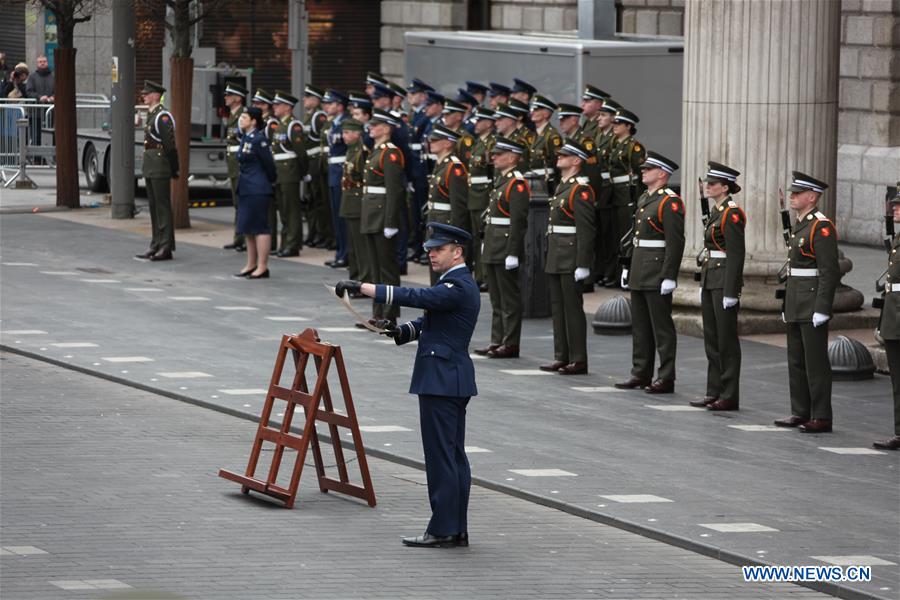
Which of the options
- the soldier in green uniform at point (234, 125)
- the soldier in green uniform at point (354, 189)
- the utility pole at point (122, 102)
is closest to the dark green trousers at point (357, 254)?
the soldier in green uniform at point (354, 189)

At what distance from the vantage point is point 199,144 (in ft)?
90.5

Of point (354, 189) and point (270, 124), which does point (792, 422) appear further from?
point (270, 124)

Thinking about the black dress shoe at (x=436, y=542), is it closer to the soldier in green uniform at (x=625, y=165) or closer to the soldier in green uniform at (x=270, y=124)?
the soldier in green uniform at (x=625, y=165)

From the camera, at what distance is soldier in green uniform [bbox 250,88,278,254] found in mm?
22922

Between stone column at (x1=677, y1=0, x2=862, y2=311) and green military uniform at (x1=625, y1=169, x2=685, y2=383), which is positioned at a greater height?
stone column at (x1=677, y1=0, x2=862, y2=311)

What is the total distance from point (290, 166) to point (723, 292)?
954 cm

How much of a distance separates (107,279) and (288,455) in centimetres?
889

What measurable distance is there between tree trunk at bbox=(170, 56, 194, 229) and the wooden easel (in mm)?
13952

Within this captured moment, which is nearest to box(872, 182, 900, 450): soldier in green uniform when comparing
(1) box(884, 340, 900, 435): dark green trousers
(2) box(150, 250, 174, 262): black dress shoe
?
(1) box(884, 340, 900, 435): dark green trousers

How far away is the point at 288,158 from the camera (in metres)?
22.9

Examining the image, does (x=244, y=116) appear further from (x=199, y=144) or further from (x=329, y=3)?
(x=329, y=3)

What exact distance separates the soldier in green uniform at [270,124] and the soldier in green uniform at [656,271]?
801 cm

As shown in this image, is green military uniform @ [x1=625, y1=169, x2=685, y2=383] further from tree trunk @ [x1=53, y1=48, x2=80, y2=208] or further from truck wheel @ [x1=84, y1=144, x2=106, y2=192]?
truck wheel @ [x1=84, y1=144, x2=106, y2=192]

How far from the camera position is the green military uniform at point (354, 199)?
19453 mm
